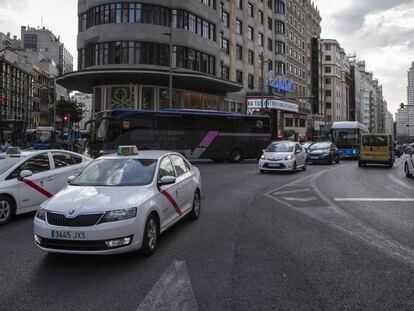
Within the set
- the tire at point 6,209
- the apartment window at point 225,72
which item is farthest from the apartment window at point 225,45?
the tire at point 6,209

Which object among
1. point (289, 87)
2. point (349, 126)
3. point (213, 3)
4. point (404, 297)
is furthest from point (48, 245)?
point (289, 87)

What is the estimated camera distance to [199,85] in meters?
42.4

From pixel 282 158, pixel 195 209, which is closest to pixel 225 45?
pixel 282 158

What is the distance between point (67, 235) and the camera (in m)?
5.17

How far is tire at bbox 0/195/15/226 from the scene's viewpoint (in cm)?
802

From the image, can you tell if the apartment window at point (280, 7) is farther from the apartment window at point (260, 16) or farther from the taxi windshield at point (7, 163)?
the taxi windshield at point (7, 163)

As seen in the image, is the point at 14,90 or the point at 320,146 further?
the point at 14,90

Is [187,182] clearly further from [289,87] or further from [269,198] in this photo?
[289,87]

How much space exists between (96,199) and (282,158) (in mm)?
14502

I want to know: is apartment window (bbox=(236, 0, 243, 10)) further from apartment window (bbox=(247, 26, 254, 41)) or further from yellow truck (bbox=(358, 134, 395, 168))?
yellow truck (bbox=(358, 134, 395, 168))

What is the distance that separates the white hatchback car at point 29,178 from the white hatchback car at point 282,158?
10982mm

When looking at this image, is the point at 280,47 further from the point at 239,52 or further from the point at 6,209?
the point at 6,209

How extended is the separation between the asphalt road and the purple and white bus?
1436 centimetres

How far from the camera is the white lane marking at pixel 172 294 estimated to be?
158 inches
